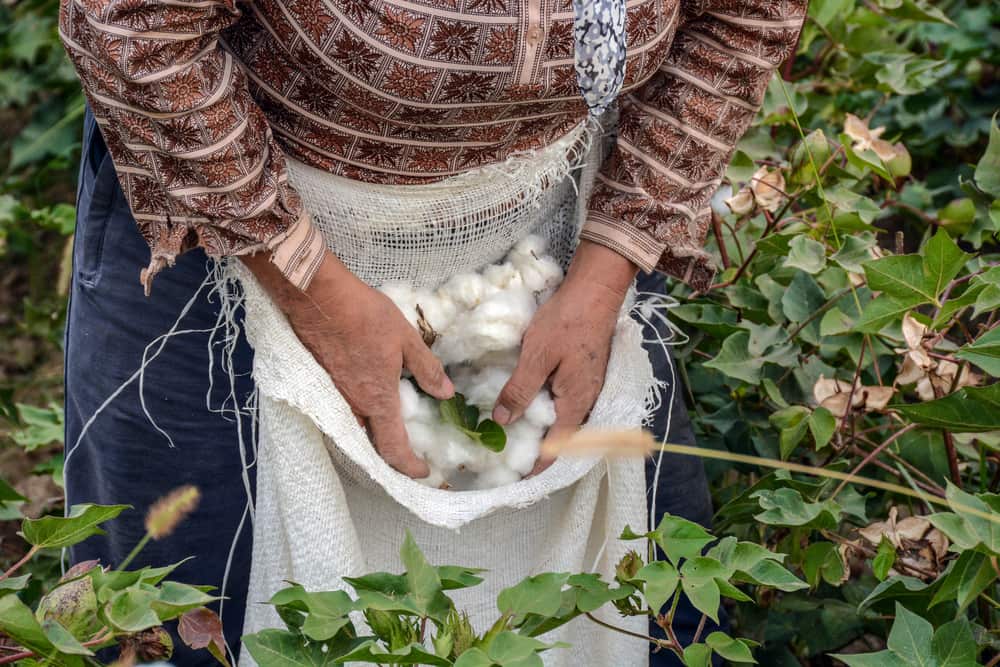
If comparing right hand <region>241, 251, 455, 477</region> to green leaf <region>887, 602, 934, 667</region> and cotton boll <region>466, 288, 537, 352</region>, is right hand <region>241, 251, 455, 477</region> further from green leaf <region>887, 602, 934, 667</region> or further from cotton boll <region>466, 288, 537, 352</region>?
green leaf <region>887, 602, 934, 667</region>

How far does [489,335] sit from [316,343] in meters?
0.18

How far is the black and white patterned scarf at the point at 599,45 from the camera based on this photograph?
38.3 inches

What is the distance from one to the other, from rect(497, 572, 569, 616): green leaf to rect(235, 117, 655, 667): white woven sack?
0.78 ft

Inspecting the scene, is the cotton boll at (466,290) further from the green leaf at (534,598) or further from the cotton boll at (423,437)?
the green leaf at (534,598)

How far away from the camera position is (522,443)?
48.1 inches

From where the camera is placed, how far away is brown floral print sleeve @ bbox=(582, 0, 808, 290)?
117 centimetres

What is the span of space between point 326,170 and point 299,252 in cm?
10

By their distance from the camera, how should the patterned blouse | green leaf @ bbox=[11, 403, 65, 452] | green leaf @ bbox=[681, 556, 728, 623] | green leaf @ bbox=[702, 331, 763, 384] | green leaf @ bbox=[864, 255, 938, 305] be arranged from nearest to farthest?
1. green leaf @ bbox=[681, 556, 728, 623]
2. the patterned blouse
3. green leaf @ bbox=[864, 255, 938, 305]
4. green leaf @ bbox=[702, 331, 763, 384]
5. green leaf @ bbox=[11, 403, 65, 452]

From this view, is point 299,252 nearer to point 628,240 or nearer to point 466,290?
point 466,290

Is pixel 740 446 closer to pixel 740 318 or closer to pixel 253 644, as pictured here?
pixel 740 318

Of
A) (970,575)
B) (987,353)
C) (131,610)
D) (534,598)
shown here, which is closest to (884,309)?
(987,353)

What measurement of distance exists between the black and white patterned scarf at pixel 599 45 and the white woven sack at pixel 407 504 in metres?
0.19

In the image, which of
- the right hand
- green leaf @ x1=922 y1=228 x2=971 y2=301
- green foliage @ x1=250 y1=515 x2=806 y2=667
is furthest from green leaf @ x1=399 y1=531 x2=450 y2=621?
green leaf @ x1=922 y1=228 x2=971 y2=301

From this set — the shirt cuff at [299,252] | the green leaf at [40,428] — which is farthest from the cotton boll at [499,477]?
the green leaf at [40,428]
